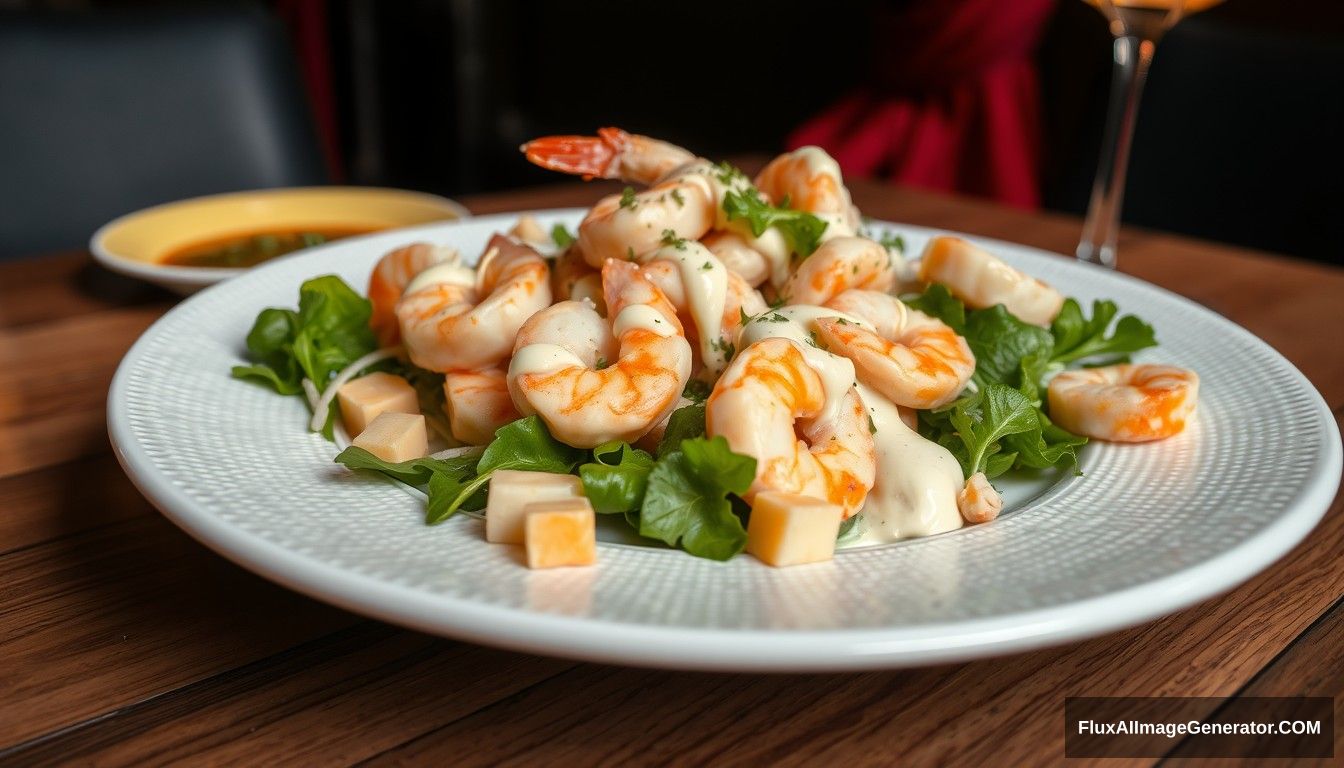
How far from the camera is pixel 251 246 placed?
7.34ft

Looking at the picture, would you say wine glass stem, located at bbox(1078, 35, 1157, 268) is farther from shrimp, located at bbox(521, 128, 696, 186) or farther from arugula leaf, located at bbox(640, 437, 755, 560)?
arugula leaf, located at bbox(640, 437, 755, 560)

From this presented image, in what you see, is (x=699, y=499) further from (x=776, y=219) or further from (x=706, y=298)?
(x=776, y=219)

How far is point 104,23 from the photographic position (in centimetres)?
315

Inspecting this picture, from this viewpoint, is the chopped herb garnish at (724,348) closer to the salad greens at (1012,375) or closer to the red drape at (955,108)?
the salad greens at (1012,375)

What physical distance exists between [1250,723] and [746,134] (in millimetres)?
4984

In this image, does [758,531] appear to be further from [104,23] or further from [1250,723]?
[104,23]

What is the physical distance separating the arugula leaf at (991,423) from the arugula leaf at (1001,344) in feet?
0.62

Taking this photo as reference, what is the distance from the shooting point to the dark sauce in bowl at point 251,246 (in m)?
2.16

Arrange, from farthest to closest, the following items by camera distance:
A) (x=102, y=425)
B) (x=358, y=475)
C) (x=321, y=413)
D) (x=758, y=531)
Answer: (x=102, y=425) → (x=321, y=413) → (x=358, y=475) → (x=758, y=531)

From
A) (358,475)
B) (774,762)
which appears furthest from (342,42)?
(774,762)

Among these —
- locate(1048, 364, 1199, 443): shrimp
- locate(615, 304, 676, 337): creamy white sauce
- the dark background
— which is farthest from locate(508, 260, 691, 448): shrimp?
the dark background

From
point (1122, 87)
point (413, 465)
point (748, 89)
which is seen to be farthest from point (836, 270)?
point (748, 89)

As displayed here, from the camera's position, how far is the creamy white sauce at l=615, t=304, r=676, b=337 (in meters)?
1.24

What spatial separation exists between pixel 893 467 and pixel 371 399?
62 centimetres
